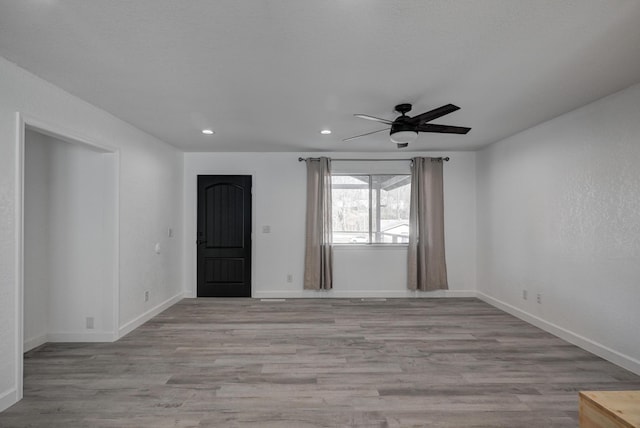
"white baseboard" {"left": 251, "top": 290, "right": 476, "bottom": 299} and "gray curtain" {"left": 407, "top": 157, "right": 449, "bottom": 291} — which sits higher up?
"gray curtain" {"left": 407, "top": 157, "right": 449, "bottom": 291}

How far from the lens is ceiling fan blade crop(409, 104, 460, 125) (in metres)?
2.68

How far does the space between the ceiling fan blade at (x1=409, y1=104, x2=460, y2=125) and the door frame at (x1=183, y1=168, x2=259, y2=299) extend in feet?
10.8

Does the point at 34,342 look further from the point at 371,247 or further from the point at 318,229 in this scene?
the point at 371,247

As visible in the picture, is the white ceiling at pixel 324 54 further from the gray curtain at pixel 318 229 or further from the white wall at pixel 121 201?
the gray curtain at pixel 318 229

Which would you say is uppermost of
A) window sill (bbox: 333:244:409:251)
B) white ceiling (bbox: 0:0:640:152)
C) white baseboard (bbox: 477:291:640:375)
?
white ceiling (bbox: 0:0:640:152)

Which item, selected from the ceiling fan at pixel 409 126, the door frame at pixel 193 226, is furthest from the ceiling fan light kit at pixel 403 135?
the door frame at pixel 193 226

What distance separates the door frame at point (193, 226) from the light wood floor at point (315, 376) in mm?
1294

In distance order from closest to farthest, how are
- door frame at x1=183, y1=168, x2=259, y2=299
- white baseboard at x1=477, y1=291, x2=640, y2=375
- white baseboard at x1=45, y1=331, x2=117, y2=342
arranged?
white baseboard at x1=477, y1=291, x2=640, y2=375, white baseboard at x1=45, y1=331, x2=117, y2=342, door frame at x1=183, y1=168, x2=259, y2=299

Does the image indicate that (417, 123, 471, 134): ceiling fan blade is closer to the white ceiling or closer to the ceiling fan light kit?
the ceiling fan light kit

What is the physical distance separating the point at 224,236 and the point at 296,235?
125 centimetres

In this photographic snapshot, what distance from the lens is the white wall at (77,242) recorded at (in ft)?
11.6

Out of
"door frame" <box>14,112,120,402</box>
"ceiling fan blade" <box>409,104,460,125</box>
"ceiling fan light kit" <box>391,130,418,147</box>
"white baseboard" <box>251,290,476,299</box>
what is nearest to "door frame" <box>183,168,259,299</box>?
"white baseboard" <box>251,290,476,299</box>

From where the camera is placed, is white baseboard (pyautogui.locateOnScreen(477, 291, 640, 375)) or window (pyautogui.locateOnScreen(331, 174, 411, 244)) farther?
window (pyautogui.locateOnScreen(331, 174, 411, 244))

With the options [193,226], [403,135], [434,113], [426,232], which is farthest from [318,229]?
[434,113]
